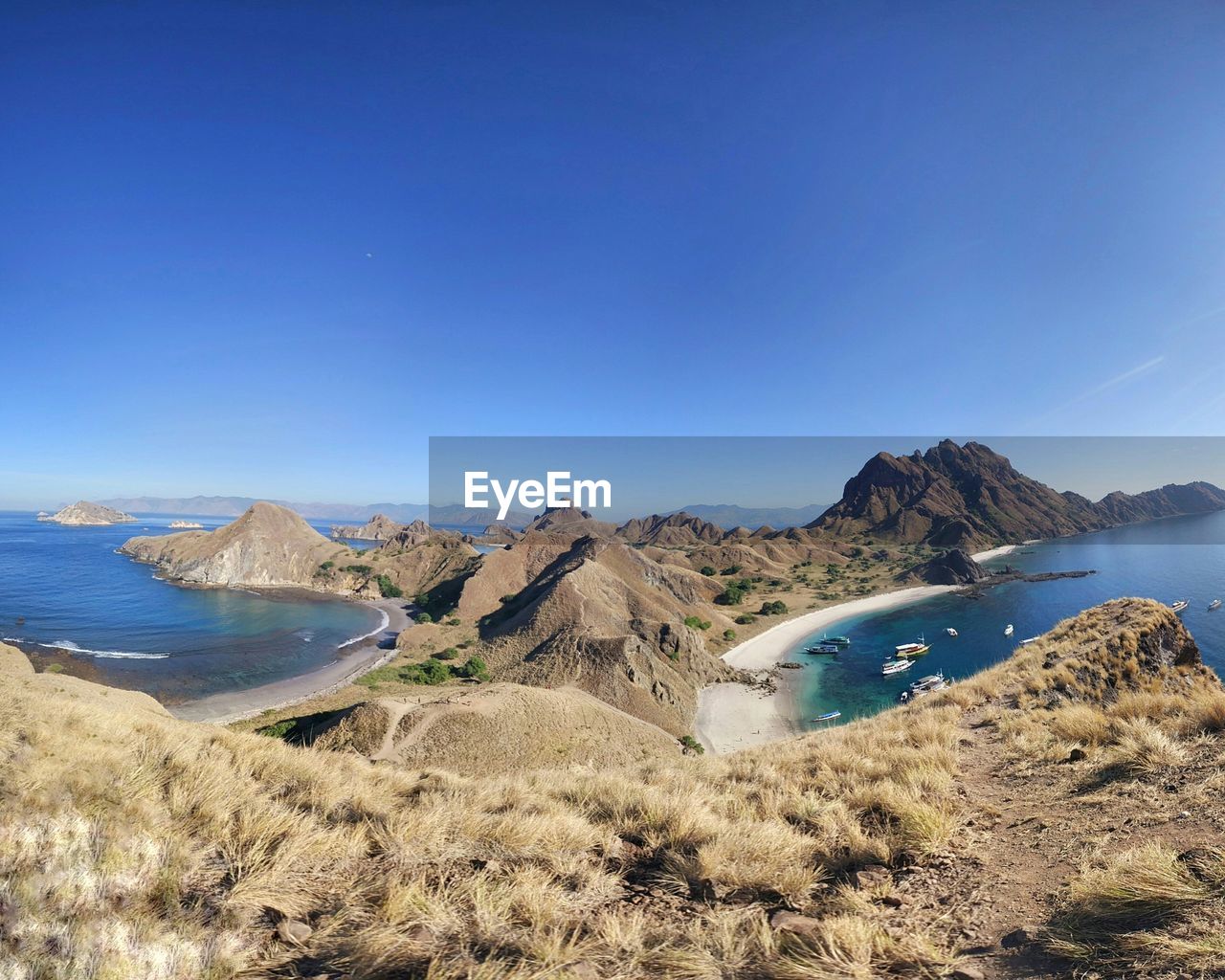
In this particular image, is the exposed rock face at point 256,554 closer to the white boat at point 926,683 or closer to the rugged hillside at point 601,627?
the rugged hillside at point 601,627

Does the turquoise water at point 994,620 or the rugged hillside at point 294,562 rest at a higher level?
the rugged hillside at point 294,562

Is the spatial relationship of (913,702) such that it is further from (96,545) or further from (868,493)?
(96,545)

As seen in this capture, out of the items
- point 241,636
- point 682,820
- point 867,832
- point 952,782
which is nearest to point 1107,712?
point 952,782

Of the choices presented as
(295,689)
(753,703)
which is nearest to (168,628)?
(295,689)

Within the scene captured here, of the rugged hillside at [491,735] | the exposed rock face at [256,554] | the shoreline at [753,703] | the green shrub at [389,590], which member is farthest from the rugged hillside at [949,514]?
the rugged hillside at [491,735]

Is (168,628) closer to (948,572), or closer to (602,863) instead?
(602,863)

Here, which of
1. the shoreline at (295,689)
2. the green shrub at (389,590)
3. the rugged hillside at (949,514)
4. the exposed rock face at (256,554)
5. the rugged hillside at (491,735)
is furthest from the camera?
the rugged hillside at (949,514)

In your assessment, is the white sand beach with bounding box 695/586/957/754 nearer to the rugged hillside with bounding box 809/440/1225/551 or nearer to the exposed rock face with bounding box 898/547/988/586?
the exposed rock face with bounding box 898/547/988/586
